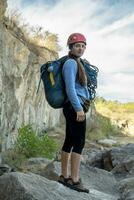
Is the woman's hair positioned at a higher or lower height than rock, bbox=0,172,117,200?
higher

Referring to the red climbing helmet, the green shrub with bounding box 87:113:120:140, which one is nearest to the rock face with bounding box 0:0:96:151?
the green shrub with bounding box 87:113:120:140

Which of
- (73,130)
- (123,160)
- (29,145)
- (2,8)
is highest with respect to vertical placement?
(2,8)

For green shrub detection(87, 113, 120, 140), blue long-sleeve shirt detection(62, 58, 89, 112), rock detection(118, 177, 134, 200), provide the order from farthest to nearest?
1. green shrub detection(87, 113, 120, 140)
2. rock detection(118, 177, 134, 200)
3. blue long-sleeve shirt detection(62, 58, 89, 112)

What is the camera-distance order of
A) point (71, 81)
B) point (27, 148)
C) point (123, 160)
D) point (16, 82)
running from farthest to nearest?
point (16, 82), point (27, 148), point (123, 160), point (71, 81)

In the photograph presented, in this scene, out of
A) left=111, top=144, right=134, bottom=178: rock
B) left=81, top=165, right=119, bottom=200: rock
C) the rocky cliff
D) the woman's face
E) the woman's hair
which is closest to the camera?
the woman's hair

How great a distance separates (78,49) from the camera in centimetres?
802

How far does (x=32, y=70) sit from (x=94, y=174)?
1469 centimetres

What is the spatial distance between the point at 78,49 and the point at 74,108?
853mm

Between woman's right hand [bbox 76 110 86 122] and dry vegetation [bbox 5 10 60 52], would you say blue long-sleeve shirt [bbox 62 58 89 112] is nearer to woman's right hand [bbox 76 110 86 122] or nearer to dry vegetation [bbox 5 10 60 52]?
woman's right hand [bbox 76 110 86 122]

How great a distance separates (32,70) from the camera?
26.2m

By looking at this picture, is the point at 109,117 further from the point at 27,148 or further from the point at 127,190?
the point at 127,190

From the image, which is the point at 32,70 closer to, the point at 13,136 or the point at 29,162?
the point at 13,136

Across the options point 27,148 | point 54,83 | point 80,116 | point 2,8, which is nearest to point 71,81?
point 54,83

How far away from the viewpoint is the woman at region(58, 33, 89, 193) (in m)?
7.70
